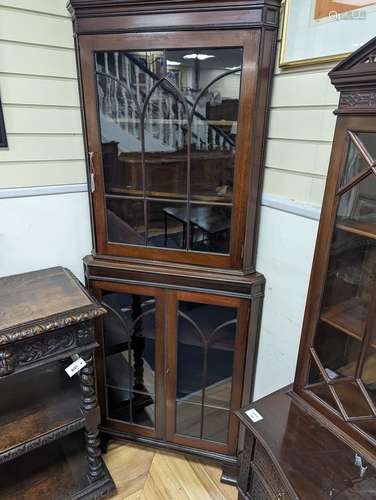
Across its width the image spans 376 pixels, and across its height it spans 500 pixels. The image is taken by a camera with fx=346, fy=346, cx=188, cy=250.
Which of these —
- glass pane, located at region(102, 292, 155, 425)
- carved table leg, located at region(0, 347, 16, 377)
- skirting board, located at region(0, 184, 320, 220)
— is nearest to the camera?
carved table leg, located at region(0, 347, 16, 377)

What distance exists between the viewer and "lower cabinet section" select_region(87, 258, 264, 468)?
152 cm

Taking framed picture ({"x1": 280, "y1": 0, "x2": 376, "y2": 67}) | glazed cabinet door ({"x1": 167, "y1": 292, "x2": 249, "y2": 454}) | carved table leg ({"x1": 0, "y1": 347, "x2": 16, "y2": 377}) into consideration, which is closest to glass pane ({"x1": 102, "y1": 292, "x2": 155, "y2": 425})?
glazed cabinet door ({"x1": 167, "y1": 292, "x2": 249, "y2": 454})

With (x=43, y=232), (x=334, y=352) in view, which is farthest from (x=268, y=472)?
(x=43, y=232)

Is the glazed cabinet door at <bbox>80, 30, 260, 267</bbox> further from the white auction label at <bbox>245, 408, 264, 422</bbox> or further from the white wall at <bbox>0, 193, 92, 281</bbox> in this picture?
the white auction label at <bbox>245, 408, 264, 422</bbox>

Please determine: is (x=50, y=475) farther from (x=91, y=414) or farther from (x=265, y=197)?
(x=265, y=197)

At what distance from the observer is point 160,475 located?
1738mm

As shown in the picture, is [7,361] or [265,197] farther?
[265,197]

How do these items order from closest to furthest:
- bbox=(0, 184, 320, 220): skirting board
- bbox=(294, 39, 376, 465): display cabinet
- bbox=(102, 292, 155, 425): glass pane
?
bbox=(294, 39, 376, 465): display cabinet → bbox=(0, 184, 320, 220): skirting board → bbox=(102, 292, 155, 425): glass pane

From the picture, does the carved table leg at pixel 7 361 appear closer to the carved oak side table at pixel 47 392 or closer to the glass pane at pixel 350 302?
the carved oak side table at pixel 47 392

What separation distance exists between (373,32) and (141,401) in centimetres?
179

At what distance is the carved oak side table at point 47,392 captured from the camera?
4.02 ft

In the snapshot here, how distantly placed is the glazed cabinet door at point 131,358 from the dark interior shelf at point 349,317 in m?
0.72

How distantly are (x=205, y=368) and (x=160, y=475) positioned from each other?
2.06ft

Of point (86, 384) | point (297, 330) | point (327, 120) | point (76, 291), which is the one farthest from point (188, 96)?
point (86, 384)
